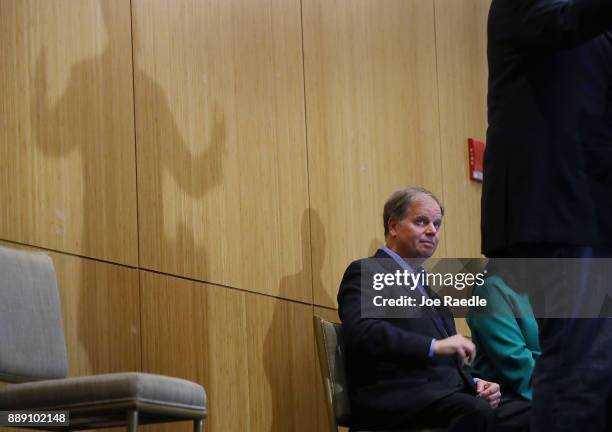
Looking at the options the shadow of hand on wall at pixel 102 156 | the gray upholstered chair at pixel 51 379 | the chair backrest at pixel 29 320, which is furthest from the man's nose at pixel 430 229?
the chair backrest at pixel 29 320

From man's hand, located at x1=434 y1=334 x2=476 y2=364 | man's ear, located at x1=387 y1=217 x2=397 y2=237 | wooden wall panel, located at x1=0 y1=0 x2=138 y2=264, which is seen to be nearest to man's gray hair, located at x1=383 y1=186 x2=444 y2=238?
man's ear, located at x1=387 y1=217 x2=397 y2=237

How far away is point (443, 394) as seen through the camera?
3268mm

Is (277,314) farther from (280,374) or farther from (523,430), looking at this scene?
(523,430)

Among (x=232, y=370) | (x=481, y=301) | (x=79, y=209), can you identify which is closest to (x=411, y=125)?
(x=481, y=301)

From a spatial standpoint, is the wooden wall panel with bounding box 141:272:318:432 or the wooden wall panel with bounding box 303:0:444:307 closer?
the wooden wall panel with bounding box 141:272:318:432

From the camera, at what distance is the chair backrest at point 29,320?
8.41 feet

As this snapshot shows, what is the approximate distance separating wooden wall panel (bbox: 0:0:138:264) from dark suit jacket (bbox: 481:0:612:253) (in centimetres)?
133

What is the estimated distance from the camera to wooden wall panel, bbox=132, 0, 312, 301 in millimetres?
3408

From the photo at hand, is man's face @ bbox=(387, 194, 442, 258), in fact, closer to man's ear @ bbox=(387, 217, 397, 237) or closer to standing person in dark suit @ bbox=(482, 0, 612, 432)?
man's ear @ bbox=(387, 217, 397, 237)

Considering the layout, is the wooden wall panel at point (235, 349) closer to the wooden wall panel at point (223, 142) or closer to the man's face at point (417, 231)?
the wooden wall panel at point (223, 142)

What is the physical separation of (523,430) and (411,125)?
1851 mm

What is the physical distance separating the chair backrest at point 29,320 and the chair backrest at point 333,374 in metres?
0.93

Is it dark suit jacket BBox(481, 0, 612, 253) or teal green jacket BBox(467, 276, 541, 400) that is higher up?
dark suit jacket BBox(481, 0, 612, 253)

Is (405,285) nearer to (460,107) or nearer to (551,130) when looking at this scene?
(551,130)
